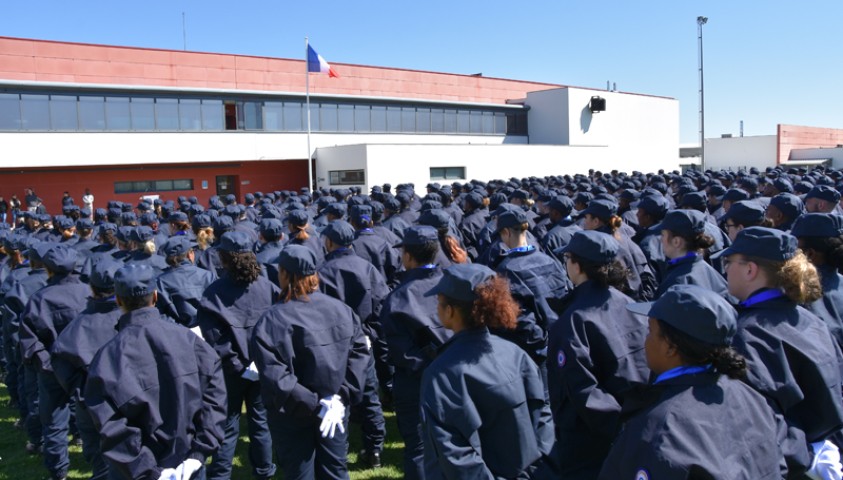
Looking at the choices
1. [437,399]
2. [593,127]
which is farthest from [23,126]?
[593,127]

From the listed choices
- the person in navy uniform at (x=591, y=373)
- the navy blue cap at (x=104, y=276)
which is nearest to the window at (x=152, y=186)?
the navy blue cap at (x=104, y=276)

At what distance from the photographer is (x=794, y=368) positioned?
2951 mm

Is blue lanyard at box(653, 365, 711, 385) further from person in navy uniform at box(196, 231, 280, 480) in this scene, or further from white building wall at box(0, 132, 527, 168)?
white building wall at box(0, 132, 527, 168)

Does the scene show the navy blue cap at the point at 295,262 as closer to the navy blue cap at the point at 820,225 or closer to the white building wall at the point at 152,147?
the navy blue cap at the point at 820,225

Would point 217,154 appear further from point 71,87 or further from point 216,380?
point 216,380

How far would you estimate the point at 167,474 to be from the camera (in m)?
3.56

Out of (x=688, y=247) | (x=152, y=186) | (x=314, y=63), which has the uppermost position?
(x=314, y=63)

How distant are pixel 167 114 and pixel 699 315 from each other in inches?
1130

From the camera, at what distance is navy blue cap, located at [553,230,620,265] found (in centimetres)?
362

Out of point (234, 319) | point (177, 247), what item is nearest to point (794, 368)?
point (234, 319)

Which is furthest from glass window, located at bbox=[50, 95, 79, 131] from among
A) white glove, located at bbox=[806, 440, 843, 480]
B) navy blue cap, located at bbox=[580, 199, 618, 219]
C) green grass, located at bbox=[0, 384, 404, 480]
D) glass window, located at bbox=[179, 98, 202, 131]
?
white glove, located at bbox=[806, 440, 843, 480]

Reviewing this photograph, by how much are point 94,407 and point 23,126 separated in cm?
2519

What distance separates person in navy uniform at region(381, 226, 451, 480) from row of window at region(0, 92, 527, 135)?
2497cm

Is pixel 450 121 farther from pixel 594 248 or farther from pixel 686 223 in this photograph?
pixel 594 248
